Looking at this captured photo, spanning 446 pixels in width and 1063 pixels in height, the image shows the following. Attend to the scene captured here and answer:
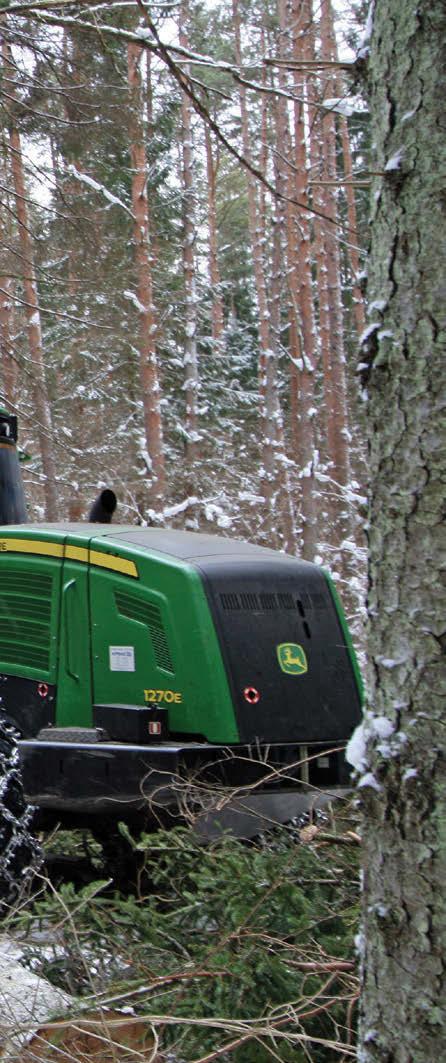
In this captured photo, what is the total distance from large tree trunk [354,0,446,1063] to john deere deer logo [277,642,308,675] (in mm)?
2922

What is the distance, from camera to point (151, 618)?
5.55m

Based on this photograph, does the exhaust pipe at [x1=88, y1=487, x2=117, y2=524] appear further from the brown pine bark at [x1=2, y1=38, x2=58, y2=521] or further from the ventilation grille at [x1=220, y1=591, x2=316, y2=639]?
the brown pine bark at [x1=2, y1=38, x2=58, y2=521]

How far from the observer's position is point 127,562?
5.67 m

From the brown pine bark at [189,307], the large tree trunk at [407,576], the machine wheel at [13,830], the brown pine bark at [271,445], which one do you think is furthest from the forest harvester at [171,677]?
the brown pine bark at [271,445]

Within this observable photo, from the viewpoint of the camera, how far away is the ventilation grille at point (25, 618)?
6.07 meters

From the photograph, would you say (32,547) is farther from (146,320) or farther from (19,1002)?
(146,320)

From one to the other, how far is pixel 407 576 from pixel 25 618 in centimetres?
399

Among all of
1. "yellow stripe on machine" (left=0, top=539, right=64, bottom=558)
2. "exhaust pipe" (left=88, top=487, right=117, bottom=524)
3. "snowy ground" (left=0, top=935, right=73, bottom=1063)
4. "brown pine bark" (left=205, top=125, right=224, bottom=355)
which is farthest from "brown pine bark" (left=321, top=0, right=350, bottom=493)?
"snowy ground" (left=0, top=935, right=73, bottom=1063)

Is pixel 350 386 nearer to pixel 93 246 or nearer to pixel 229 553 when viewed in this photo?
pixel 93 246

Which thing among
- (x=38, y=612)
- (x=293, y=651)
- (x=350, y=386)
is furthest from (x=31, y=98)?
(x=350, y=386)

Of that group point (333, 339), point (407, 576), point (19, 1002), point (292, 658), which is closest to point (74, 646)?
point (292, 658)

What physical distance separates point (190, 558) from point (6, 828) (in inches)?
64.3

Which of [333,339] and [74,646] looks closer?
Answer: [74,646]

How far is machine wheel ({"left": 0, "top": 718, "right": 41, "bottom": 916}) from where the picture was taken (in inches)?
221
